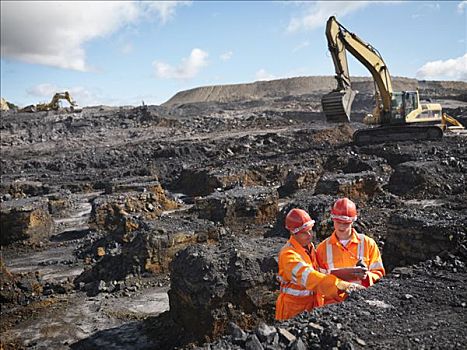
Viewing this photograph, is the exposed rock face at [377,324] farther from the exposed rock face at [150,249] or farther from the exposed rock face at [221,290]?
the exposed rock face at [150,249]

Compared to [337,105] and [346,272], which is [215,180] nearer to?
[337,105]

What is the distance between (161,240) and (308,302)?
502 cm

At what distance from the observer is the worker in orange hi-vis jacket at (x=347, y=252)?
13.0ft

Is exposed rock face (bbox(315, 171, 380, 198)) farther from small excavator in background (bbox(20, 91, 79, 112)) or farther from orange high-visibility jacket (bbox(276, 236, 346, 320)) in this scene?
small excavator in background (bbox(20, 91, 79, 112))

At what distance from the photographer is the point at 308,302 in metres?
4.22

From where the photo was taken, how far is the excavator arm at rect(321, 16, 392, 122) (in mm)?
15859

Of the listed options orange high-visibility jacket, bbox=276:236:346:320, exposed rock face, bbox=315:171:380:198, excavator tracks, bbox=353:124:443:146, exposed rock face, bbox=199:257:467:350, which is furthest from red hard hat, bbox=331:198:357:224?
excavator tracks, bbox=353:124:443:146

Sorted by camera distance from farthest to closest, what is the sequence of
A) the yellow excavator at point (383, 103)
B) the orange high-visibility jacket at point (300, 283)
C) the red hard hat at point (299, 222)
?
the yellow excavator at point (383, 103)
the red hard hat at point (299, 222)
the orange high-visibility jacket at point (300, 283)

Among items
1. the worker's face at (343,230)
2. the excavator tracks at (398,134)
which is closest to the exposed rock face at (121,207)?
the worker's face at (343,230)

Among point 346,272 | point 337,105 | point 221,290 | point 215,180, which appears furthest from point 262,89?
point 346,272

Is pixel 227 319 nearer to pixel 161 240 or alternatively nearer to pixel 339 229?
pixel 339 229

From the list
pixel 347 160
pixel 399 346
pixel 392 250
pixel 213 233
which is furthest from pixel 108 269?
pixel 347 160

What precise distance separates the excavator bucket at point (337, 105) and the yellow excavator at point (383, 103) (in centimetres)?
4

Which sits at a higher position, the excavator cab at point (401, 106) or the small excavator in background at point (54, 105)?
the small excavator in background at point (54, 105)
